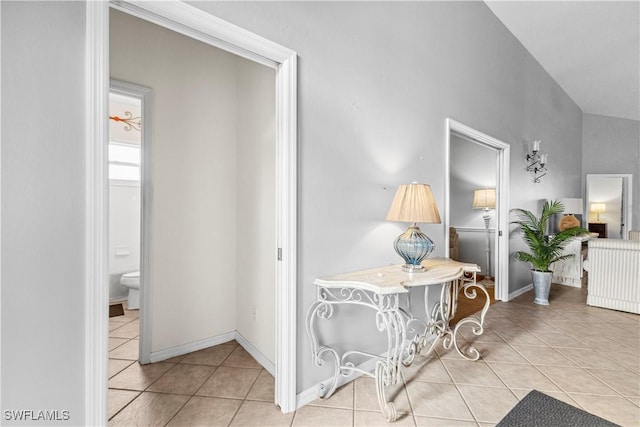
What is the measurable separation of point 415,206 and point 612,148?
7132 mm

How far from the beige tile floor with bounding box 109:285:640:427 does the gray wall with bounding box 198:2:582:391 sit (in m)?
0.31

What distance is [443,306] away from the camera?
2457 millimetres

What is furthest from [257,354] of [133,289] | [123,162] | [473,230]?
[473,230]

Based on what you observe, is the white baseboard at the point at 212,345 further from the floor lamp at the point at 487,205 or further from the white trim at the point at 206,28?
the floor lamp at the point at 487,205

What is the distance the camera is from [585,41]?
4.06m

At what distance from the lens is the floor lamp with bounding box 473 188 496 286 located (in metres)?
4.66

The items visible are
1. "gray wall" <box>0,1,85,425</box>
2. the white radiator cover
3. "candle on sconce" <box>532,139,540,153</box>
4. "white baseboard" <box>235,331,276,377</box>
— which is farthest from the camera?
"candle on sconce" <box>532,139,540,153</box>

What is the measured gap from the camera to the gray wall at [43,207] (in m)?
0.98

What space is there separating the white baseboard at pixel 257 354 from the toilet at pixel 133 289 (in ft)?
4.90

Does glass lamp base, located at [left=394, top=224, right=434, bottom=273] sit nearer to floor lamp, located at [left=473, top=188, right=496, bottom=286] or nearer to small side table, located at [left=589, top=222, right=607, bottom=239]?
floor lamp, located at [left=473, top=188, right=496, bottom=286]

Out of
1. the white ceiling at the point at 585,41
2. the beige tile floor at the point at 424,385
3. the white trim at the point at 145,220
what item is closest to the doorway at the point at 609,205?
the white ceiling at the point at 585,41

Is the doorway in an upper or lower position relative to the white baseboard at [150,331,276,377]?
upper

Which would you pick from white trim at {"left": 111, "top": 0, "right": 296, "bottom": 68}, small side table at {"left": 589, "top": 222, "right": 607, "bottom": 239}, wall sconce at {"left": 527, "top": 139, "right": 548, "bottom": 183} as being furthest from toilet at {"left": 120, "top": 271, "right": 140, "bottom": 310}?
small side table at {"left": 589, "top": 222, "right": 607, "bottom": 239}

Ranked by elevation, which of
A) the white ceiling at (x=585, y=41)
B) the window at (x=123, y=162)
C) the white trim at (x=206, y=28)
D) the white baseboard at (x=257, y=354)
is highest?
the white ceiling at (x=585, y=41)
